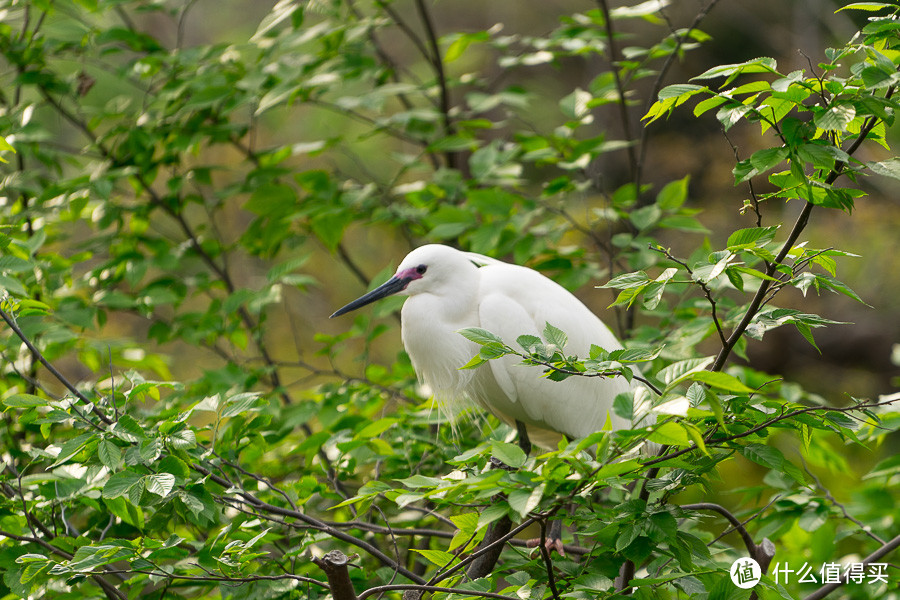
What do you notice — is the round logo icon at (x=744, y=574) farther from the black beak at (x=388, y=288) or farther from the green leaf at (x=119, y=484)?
the black beak at (x=388, y=288)

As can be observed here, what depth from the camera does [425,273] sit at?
6.28ft

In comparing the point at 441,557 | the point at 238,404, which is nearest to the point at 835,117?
the point at 441,557

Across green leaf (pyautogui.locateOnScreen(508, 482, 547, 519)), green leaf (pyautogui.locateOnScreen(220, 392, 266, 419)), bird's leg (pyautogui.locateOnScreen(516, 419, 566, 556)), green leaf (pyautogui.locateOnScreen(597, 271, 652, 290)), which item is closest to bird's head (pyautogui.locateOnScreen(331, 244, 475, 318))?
bird's leg (pyautogui.locateOnScreen(516, 419, 566, 556))

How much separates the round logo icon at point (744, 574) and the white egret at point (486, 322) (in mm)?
690

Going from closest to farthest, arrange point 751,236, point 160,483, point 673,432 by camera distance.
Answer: point 673,432 < point 751,236 < point 160,483

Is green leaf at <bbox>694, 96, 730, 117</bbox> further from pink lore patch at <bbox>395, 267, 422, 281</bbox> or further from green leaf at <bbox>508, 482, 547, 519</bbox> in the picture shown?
pink lore patch at <bbox>395, 267, 422, 281</bbox>

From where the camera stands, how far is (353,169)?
6.11 m

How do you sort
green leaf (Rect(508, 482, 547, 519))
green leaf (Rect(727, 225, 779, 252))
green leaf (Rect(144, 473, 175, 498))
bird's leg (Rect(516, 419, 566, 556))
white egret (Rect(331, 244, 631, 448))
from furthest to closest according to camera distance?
1. white egret (Rect(331, 244, 631, 448))
2. bird's leg (Rect(516, 419, 566, 556))
3. green leaf (Rect(144, 473, 175, 498))
4. green leaf (Rect(727, 225, 779, 252))
5. green leaf (Rect(508, 482, 547, 519))

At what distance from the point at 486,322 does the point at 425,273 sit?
205mm

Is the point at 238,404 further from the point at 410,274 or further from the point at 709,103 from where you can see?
the point at 709,103

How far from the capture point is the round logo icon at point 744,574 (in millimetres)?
1110

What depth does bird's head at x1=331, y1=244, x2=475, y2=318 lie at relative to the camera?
1896mm

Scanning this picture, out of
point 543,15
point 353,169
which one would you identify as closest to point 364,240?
point 353,169

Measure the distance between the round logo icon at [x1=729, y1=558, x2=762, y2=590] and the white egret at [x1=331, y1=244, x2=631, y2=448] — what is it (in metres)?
0.69
